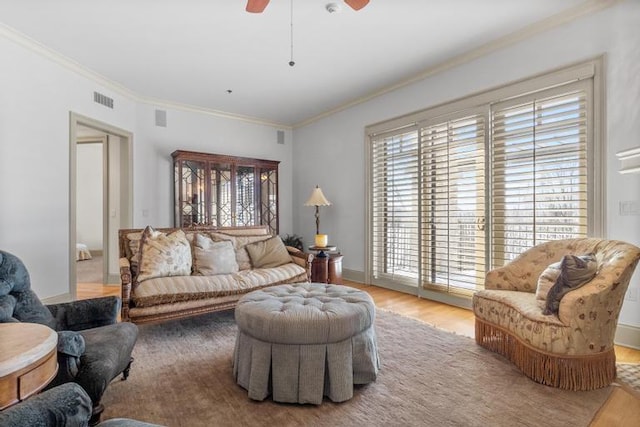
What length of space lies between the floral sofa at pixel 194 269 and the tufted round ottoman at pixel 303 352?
1011 millimetres

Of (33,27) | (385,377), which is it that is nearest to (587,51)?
(385,377)

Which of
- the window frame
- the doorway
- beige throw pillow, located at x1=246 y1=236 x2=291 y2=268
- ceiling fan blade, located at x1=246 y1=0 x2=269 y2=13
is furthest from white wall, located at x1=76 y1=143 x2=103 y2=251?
ceiling fan blade, located at x1=246 y1=0 x2=269 y2=13

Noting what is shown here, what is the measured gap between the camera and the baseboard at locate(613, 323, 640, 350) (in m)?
2.55

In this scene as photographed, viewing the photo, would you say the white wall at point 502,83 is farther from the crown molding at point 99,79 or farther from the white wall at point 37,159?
the white wall at point 37,159

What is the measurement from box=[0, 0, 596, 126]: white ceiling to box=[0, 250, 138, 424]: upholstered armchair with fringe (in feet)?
7.36

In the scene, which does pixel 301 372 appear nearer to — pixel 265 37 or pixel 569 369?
pixel 569 369

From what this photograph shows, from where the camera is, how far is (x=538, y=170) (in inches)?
120

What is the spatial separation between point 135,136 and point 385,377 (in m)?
4.63

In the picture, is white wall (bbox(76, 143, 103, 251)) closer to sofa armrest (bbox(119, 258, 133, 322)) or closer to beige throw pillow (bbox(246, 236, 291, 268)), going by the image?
beige throw pillow (bbox(246, 236, 291, 268))

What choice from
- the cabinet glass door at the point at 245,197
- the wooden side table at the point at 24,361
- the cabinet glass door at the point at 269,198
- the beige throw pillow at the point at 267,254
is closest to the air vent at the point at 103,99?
the cabinet glass door at the point at 245,197

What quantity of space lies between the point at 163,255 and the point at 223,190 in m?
2.34

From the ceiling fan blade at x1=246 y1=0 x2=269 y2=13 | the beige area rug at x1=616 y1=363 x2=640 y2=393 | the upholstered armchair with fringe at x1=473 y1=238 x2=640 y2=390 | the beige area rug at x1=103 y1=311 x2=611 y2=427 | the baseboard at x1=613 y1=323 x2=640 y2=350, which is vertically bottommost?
the beige area rug at x1=616 y1=363 x2=640 y2=393

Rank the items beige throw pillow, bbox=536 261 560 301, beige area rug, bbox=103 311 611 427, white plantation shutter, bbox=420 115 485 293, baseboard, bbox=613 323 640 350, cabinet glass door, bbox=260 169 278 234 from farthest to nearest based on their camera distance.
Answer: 1. cabinet glass door, bbox=260 169 278 234
2. white plantation shutter, bbox=420 115 485 293
3. baseboard, bbox=613 323 640 350
4. beige throw pillow, bbox=536 261 560 301
5. beige area rug, bbox=103 311 611 427

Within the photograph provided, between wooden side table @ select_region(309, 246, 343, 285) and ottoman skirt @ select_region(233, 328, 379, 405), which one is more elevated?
wooden side table @ select_region(309, 246, 343, 285)
